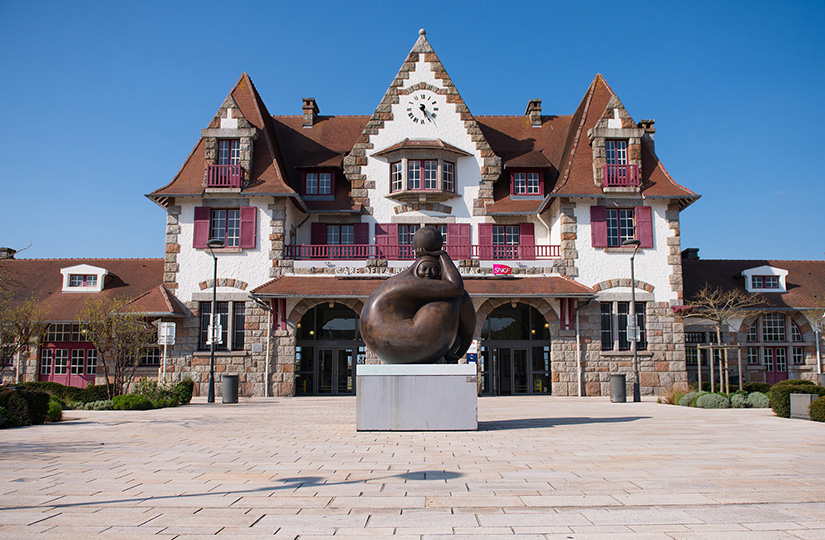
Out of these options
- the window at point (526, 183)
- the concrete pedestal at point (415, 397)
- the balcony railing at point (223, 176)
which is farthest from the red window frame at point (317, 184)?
the concrete pedestal at point (415, 397)

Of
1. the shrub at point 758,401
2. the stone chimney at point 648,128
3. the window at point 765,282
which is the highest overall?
the stone chimney at point 648,128

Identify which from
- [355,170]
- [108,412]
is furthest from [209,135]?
[108,412]

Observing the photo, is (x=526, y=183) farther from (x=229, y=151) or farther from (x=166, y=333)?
(x=166, y=333)

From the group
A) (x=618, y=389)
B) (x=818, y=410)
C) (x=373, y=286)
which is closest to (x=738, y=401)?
(x=618, y=389)

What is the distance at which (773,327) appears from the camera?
29344mm

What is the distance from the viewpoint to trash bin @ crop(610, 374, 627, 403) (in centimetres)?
2111

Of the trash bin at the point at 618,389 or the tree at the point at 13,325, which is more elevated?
the tree at the point at 13,325

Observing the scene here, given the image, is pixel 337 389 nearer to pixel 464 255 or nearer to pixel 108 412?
pixel 464 255

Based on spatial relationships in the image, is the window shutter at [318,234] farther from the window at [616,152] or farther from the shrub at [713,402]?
the shrub at [713,402]

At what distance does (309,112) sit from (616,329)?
58.9ft

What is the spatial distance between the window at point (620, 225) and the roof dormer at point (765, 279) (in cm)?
703

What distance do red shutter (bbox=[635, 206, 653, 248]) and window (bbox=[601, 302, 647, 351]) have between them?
2750 mm

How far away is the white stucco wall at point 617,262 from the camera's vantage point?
25.9 meters

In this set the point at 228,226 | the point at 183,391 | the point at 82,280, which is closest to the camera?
the point at 183,391
